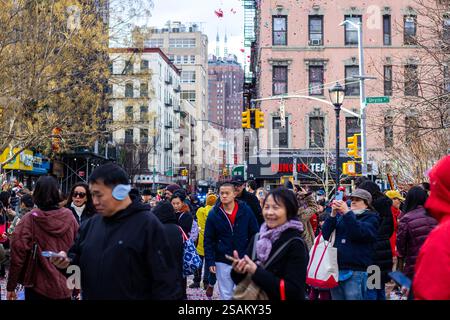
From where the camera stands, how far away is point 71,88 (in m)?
19.7

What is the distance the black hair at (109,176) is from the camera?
451cm

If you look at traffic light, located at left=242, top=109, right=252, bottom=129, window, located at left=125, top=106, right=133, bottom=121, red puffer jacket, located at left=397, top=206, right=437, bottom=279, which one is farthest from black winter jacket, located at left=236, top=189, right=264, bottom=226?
traffic light, located at left=242, top=109, right=252, bottom=129

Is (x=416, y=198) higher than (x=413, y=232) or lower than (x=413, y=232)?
higher

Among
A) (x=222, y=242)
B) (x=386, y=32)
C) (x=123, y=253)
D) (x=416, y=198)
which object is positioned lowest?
(x=222, y=242)

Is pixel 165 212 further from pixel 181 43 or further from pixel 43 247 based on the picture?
pixel 181 43

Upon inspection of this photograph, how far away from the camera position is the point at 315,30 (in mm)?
40719

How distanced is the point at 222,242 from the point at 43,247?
286 cm

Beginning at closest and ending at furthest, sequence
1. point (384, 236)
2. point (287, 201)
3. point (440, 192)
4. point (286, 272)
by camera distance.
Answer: point (440, 192)
point (286, 272)
point (287, 201)
point (384, 236)

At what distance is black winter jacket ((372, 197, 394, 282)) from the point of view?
836 centimetres

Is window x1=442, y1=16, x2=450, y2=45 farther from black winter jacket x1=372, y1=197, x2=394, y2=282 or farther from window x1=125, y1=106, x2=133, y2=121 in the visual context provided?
window x1=125, y1=106, x2=133, y2=121

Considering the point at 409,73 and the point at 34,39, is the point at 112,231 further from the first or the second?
the point at 34,39

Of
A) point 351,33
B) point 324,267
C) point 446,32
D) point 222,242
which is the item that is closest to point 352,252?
point 324,267

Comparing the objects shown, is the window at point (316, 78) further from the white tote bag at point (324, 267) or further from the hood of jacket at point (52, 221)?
the hood of jacket at point (52, 221)
